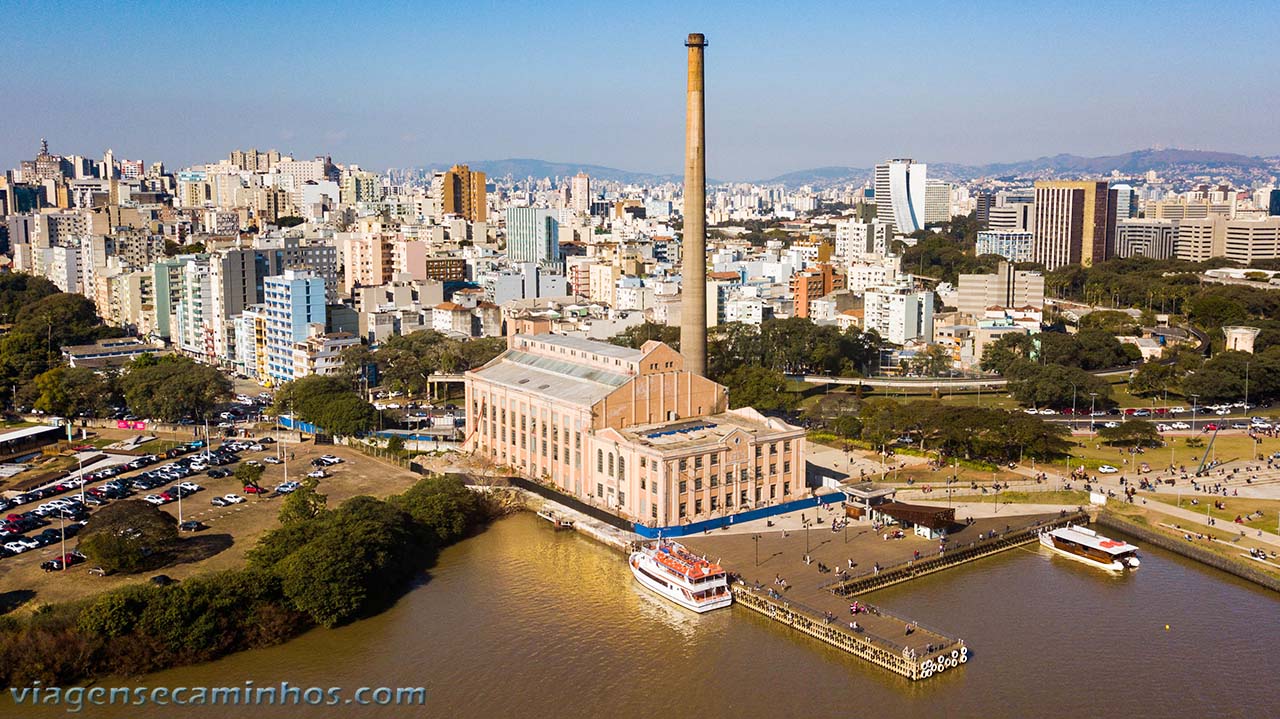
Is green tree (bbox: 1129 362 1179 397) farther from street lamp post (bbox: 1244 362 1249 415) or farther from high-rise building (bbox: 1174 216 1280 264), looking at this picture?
high-rise building (bbox: 1174 216 1280 264)

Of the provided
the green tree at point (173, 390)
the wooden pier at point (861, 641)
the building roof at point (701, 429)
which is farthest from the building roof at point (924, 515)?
the green tree at point (173, 390)

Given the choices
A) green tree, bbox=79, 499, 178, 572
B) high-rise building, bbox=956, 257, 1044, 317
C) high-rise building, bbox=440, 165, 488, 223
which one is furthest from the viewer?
high-rise building, bbox=440, 165, 488, 223

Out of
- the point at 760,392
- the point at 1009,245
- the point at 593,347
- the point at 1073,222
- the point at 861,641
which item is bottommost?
the point at 861,641

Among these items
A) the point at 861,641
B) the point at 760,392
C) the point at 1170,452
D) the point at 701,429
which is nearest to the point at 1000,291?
the point at 1170,452

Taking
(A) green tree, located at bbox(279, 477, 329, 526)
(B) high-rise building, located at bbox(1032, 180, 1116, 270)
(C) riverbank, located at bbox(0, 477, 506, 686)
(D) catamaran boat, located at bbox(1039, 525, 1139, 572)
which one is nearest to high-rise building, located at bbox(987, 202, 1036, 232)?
(B) high-rise building, located at bbox(1032, 180, 1116, 270)

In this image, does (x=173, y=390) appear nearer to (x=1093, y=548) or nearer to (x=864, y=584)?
(x=864, y=584)

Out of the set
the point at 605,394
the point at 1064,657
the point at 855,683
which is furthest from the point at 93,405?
the point at 1064,657
